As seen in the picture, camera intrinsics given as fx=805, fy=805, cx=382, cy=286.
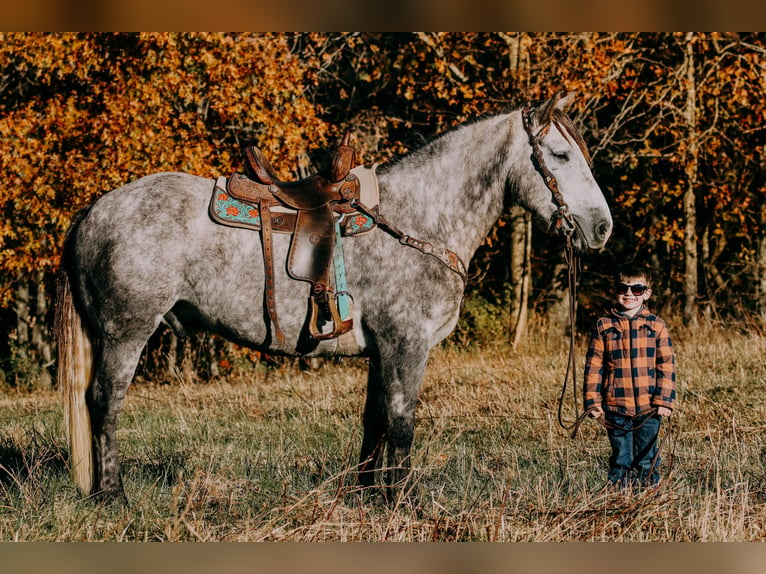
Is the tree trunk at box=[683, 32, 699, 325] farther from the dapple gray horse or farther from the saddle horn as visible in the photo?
the saddle horn

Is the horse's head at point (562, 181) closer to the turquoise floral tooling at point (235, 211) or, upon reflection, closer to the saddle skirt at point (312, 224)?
the saddle skirt at point (312, 224)

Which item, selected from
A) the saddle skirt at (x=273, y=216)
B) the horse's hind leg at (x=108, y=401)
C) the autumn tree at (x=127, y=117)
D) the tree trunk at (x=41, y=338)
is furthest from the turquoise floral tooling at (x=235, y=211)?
the tree trunk at (x=41, y=338)

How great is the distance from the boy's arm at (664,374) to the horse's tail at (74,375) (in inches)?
125

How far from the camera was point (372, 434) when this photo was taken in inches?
189

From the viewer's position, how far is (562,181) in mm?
4578

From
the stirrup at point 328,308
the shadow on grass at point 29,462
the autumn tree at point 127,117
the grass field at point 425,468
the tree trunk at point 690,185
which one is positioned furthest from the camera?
the tree trunk at point 690,185

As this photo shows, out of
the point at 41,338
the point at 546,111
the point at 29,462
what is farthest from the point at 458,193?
the point at 41,338

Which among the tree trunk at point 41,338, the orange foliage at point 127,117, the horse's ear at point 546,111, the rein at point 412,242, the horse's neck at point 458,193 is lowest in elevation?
the tree trunk at point 41,338

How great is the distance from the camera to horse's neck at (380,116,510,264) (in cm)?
469

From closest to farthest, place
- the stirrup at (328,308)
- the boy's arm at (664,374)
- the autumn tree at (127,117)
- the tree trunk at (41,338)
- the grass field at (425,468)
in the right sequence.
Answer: the grass field at (425,468), the boy's arm at (664,374), the stirrup at (328,308), the autumn tree at (127,117), the tree trunk at (41,338)

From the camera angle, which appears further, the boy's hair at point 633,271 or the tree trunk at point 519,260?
the tree trunk at point 519,260

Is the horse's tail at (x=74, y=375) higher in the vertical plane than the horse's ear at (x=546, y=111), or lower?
lower

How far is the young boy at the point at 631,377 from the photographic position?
4410 mm
